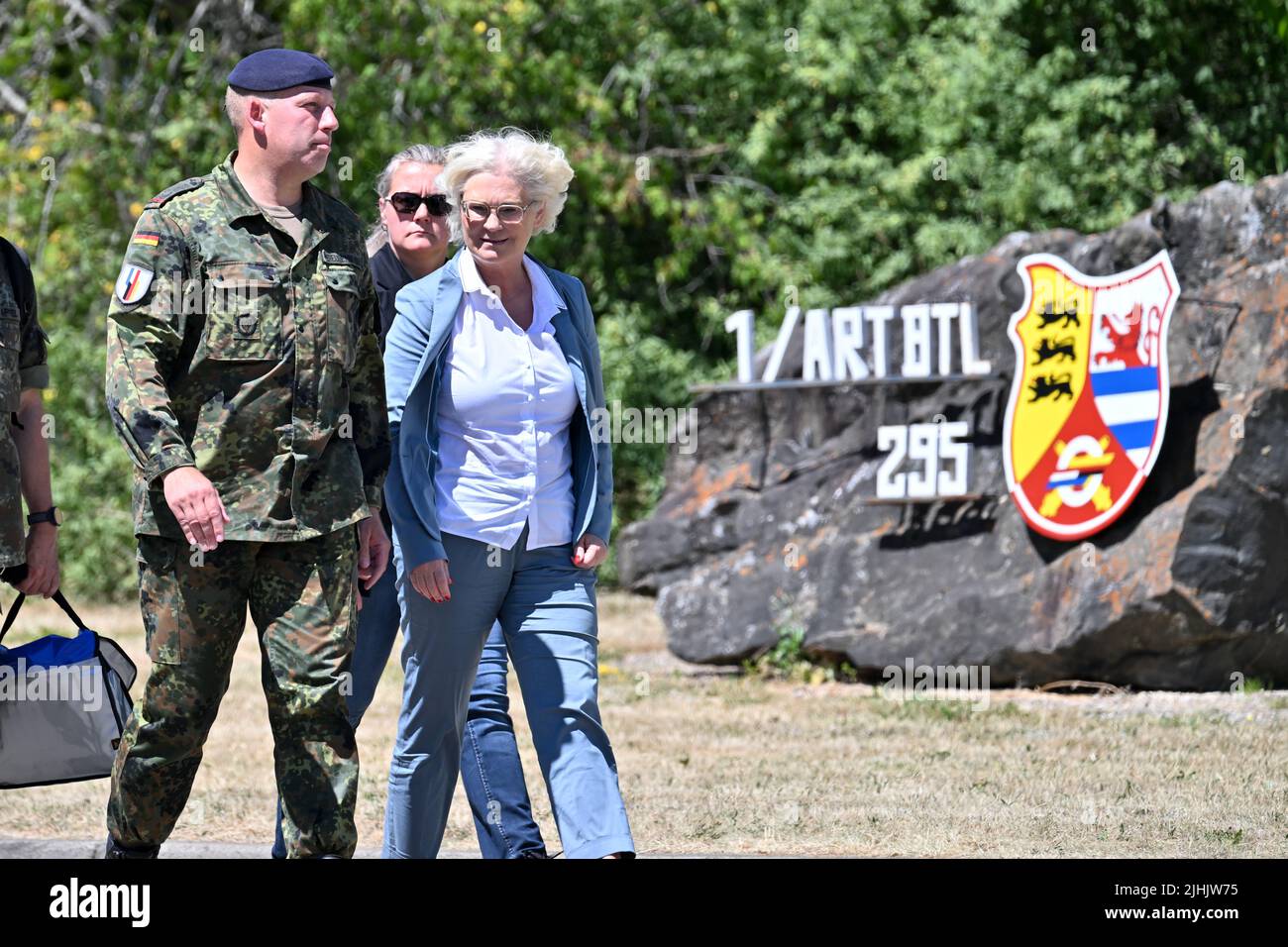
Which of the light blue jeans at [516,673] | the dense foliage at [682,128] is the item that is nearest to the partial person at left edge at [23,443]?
the light blue jeans at [516,673]

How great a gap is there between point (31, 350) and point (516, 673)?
5.02 ft

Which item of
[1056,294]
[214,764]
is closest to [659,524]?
[1056,294]

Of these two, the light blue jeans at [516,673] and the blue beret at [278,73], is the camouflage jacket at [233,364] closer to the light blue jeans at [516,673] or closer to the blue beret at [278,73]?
the blue beret at [278,73]

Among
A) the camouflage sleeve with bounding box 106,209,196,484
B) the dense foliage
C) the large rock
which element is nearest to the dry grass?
the large rock

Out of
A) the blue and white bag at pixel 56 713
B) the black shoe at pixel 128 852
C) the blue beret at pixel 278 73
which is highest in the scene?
the blue beret at pixel 278 73

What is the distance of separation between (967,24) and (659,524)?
601cm

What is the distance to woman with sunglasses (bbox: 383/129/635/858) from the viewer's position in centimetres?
434

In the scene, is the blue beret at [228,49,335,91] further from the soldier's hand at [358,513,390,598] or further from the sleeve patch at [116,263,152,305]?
the soldier's hand at [358,513,390,598]

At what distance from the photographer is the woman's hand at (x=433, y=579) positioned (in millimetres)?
4289

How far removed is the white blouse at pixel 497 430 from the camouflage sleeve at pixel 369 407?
6.2 inches

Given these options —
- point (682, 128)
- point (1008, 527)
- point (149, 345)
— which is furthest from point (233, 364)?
point (682, 128)

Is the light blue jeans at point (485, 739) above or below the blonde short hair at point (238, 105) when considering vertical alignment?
below

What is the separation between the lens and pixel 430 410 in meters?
4.39

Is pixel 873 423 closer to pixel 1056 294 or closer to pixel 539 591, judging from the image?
pixel 1056 294
